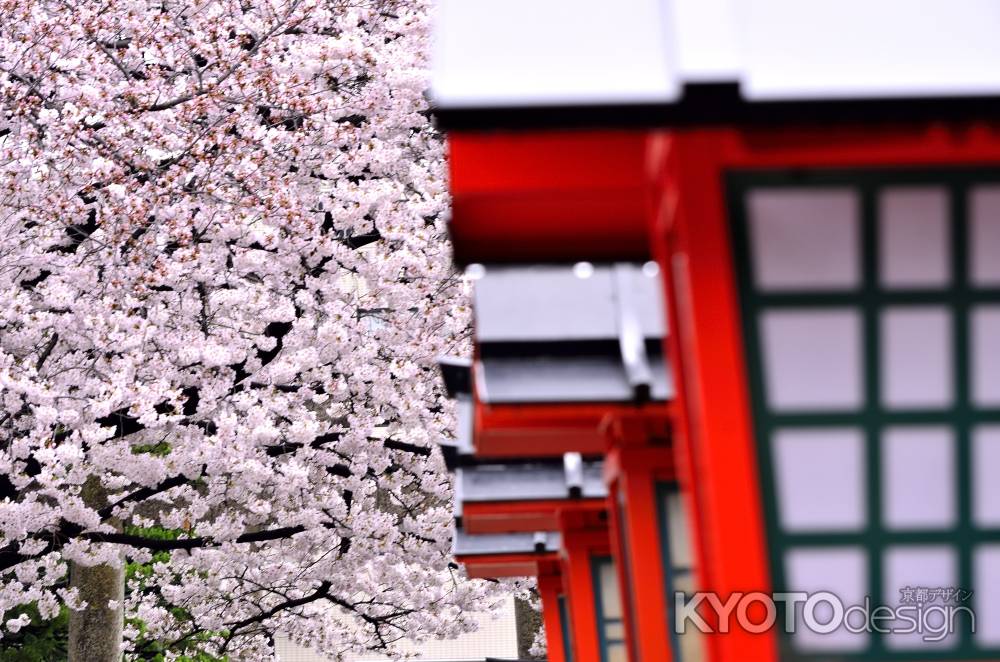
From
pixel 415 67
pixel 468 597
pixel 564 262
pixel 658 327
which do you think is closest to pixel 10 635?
pixel 468 597

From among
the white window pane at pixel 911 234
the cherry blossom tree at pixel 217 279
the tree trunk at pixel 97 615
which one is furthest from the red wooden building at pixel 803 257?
the tree trunk at pixel 97 615

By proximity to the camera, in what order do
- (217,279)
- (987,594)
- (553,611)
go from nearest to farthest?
(987,594) < (217,279) < (553,611)

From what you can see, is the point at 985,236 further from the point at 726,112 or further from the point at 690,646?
the point at 690,646

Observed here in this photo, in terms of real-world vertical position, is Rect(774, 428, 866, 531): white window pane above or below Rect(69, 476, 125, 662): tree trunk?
below

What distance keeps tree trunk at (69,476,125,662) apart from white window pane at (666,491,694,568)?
364 inches

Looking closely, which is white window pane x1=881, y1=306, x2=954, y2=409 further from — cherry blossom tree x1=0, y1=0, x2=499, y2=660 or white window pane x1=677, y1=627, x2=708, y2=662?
cherry blossom tree x1=0, y1=0, x2=499, y2=660

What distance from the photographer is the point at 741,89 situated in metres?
2.87

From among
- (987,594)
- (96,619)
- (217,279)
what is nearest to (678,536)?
(987,594)

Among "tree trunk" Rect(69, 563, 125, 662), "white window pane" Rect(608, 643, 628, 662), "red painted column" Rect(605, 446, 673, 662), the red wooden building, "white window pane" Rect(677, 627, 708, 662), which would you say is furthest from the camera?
"tree trunk" Rect(69, 563, 125, 662)

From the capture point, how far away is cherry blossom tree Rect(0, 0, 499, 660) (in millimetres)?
11672

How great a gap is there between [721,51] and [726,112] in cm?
14

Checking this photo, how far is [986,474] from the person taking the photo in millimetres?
3363

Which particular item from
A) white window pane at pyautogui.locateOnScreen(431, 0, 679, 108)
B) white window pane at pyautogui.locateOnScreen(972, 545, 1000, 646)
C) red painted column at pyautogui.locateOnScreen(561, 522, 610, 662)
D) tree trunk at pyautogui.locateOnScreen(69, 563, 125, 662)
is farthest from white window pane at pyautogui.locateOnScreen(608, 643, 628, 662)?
tree trunk at pyautogui.locateOnScreen(69, 563, 125, 662)

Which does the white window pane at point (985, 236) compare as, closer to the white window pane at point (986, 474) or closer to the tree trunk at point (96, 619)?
the white window pane at point (986, 474)
